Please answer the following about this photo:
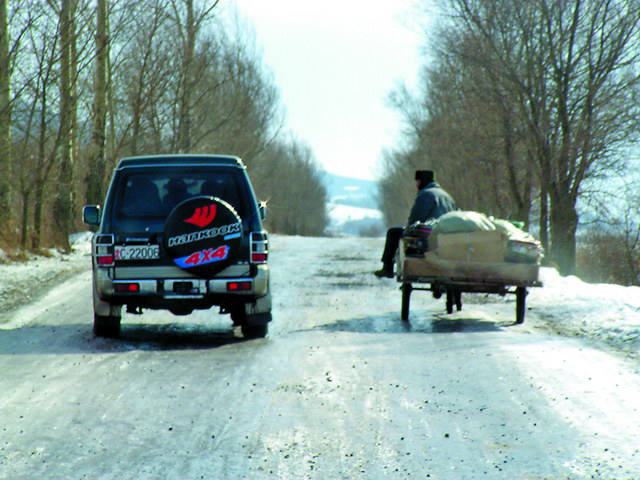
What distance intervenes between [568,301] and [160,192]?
21.8ft

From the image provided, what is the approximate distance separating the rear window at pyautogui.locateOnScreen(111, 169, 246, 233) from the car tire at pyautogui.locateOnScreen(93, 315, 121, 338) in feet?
3.32

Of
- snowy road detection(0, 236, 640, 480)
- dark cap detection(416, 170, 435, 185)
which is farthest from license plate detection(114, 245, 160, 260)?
dark cap detection(416, 170, 435, 185)

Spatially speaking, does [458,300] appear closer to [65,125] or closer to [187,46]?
[65,125]

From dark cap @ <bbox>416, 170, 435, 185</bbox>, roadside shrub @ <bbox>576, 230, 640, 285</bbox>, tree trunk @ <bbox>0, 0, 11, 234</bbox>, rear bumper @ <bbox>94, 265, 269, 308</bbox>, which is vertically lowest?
roadside shrub @ <bbox>576, 230, 640, 285</bbox>

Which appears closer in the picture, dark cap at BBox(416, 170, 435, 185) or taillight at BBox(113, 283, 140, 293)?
taillight at BBox(113, 283, 140, 293)

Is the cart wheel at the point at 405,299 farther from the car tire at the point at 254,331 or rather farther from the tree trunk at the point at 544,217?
the tree trunk at the point at 544,217

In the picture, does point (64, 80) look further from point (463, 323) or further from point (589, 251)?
point (589, 251)

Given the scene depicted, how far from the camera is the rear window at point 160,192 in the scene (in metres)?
9.73

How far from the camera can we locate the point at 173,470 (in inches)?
194

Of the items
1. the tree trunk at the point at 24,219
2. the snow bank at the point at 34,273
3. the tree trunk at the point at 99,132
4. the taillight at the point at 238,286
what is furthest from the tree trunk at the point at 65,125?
the taillight at the point at 238,286

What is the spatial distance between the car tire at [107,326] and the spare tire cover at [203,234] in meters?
1.11

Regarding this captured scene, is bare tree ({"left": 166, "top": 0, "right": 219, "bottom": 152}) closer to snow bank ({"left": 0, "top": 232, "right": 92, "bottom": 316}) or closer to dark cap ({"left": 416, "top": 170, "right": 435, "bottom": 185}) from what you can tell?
snow bank ({"left": 0, "top": 232, "right": 92, "bottom": 316})

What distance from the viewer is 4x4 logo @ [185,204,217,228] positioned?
9.41m

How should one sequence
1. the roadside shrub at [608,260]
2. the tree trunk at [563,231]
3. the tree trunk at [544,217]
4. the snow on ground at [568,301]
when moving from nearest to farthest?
the snow on ground at [568,301], the tree trunk at [563,231], the tree trunk at [544,217], the roadside shrub at [608,260]
